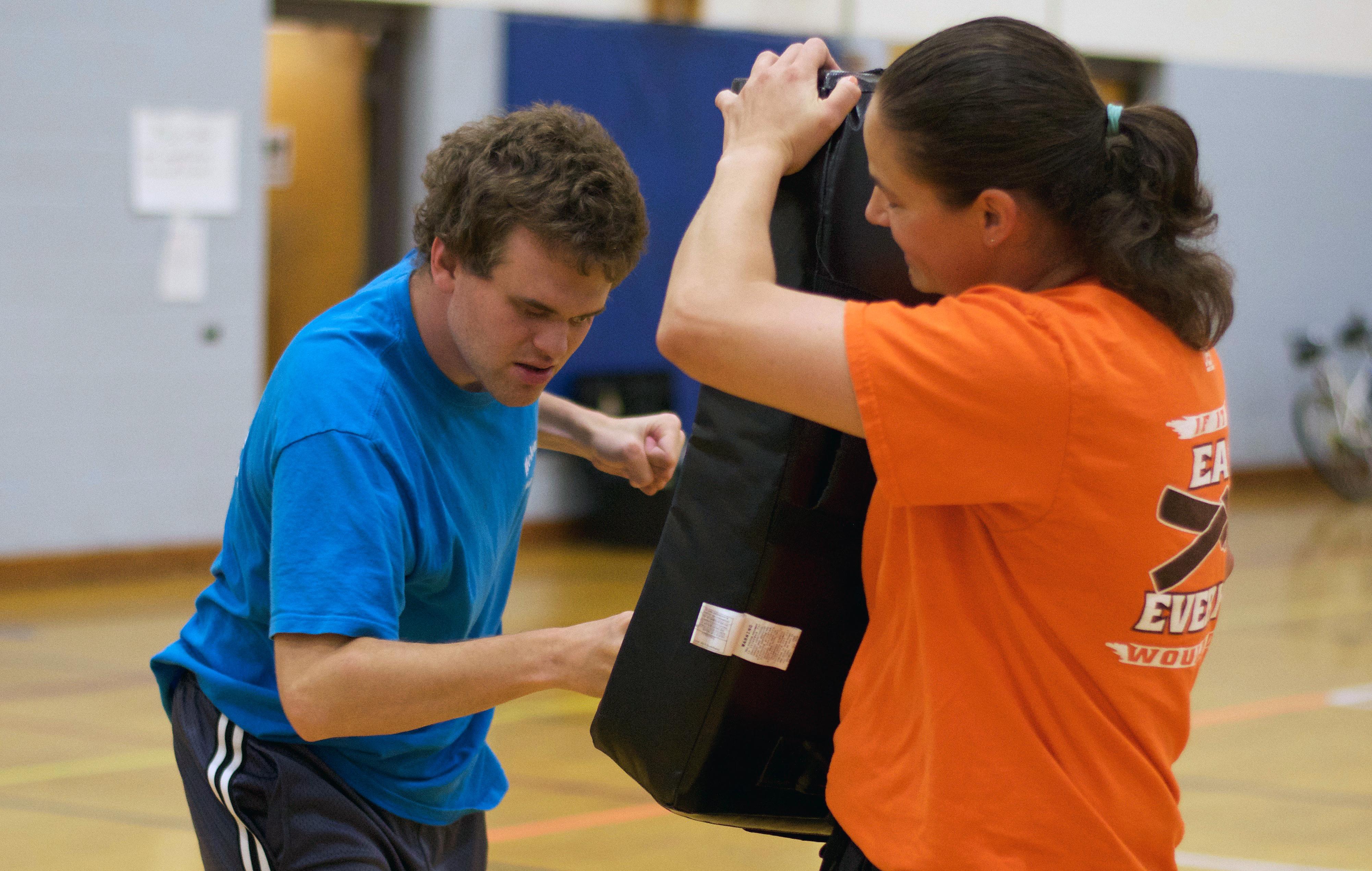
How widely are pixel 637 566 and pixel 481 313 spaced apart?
530 centimetres

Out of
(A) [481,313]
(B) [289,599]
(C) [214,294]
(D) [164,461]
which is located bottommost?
(D) [164,461]

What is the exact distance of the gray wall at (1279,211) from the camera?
10.0 meters

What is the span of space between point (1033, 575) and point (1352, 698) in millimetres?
4759

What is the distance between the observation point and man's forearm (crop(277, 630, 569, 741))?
4.78ft

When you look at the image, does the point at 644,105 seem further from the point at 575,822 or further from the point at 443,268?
the point at 443,268

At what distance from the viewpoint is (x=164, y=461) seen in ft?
21.1

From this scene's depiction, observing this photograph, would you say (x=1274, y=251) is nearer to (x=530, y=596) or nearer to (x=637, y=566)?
(x=637, y=566)

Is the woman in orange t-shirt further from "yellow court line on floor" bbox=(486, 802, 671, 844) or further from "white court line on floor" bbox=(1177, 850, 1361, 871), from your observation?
"white court line on floor" bbox=(1177, 850, 1361, 871)

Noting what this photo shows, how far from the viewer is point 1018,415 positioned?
1.18 m

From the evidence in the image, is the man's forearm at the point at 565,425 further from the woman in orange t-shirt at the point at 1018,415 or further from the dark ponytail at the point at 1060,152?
the dark ponytail at the point at 1060,152

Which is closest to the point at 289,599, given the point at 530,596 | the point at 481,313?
the point at 481,313

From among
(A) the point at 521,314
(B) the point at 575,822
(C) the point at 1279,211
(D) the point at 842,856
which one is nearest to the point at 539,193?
(A) the point at 521,314

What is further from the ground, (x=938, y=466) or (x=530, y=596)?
(x=938, y=466)

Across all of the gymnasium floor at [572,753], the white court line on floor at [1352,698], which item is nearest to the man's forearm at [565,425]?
the gymnasium floor at [572,753]
